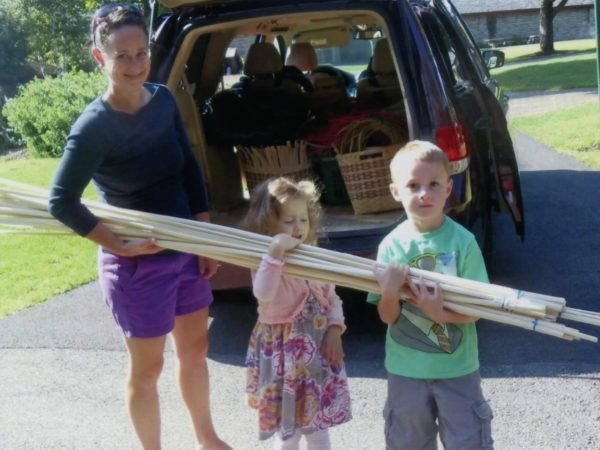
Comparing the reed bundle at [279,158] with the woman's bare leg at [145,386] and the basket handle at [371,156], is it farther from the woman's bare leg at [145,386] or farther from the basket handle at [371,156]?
the woman's bare leg at [145,386]

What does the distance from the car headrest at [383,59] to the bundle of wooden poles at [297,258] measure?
14.6 ft

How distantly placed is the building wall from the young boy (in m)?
57.2

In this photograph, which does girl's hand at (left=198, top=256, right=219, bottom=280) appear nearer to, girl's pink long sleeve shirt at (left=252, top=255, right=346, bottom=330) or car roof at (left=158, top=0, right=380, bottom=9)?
girl's pink long sleeve shirt at (left=252, top=255, right=346, bottom=330)

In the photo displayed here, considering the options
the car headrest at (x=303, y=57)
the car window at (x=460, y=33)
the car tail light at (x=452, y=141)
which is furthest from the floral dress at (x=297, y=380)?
the car headrest at (x=303, y=57)

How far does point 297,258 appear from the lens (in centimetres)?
296

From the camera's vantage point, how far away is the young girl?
3271 mm

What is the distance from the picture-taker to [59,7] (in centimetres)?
3144

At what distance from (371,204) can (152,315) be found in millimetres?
2313

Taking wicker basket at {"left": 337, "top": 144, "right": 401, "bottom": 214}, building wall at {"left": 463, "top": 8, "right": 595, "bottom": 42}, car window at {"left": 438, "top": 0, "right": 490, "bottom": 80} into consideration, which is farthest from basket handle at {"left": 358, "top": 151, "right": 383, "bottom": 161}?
building wall at {"left": 463, "top": 8, "right": 595, "bottom": 42}

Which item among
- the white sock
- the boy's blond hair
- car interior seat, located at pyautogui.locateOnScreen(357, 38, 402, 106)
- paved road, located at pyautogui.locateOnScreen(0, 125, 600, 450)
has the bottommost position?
paved road, located at pyautogui.locateOnScreen(0, 125, 600, 450)

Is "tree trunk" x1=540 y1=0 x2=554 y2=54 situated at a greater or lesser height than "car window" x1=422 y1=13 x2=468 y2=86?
lesser

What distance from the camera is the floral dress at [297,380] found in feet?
10.8

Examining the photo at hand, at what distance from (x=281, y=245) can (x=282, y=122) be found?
3.47m

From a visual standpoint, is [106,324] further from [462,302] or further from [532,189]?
[532,189]
